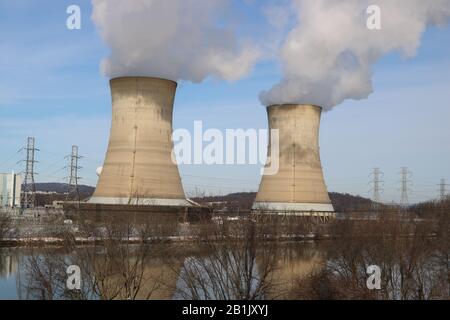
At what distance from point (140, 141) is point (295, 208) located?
7.25 metres

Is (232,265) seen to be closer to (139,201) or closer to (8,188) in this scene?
(139,201)

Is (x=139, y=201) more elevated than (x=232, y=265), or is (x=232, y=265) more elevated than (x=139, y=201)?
(x=139, y=201)

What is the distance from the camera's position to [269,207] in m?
21.8

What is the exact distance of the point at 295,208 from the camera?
857 inches

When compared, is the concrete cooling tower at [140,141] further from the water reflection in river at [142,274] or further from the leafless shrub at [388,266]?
the leafless shrub at [388,266]

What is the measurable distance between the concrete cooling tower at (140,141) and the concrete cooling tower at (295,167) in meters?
4.91

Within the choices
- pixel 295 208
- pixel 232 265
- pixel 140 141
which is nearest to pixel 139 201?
pixel 140 141

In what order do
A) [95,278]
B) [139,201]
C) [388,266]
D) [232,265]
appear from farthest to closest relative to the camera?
[139,201]
[388,266]
[232,265]
[95,278]

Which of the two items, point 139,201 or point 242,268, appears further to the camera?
point 139,201

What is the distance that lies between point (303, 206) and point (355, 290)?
14631 mm

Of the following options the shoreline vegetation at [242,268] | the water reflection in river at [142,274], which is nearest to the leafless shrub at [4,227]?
the water reflection in river at [142,274]

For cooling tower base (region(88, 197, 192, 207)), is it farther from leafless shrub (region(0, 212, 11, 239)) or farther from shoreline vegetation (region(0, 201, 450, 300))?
shoreline vegetation (region(0, 201, 450, 300))

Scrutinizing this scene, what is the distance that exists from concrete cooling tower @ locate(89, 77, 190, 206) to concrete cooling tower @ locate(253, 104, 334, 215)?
16.1 feet

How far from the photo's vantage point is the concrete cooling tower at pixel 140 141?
16.9 m
